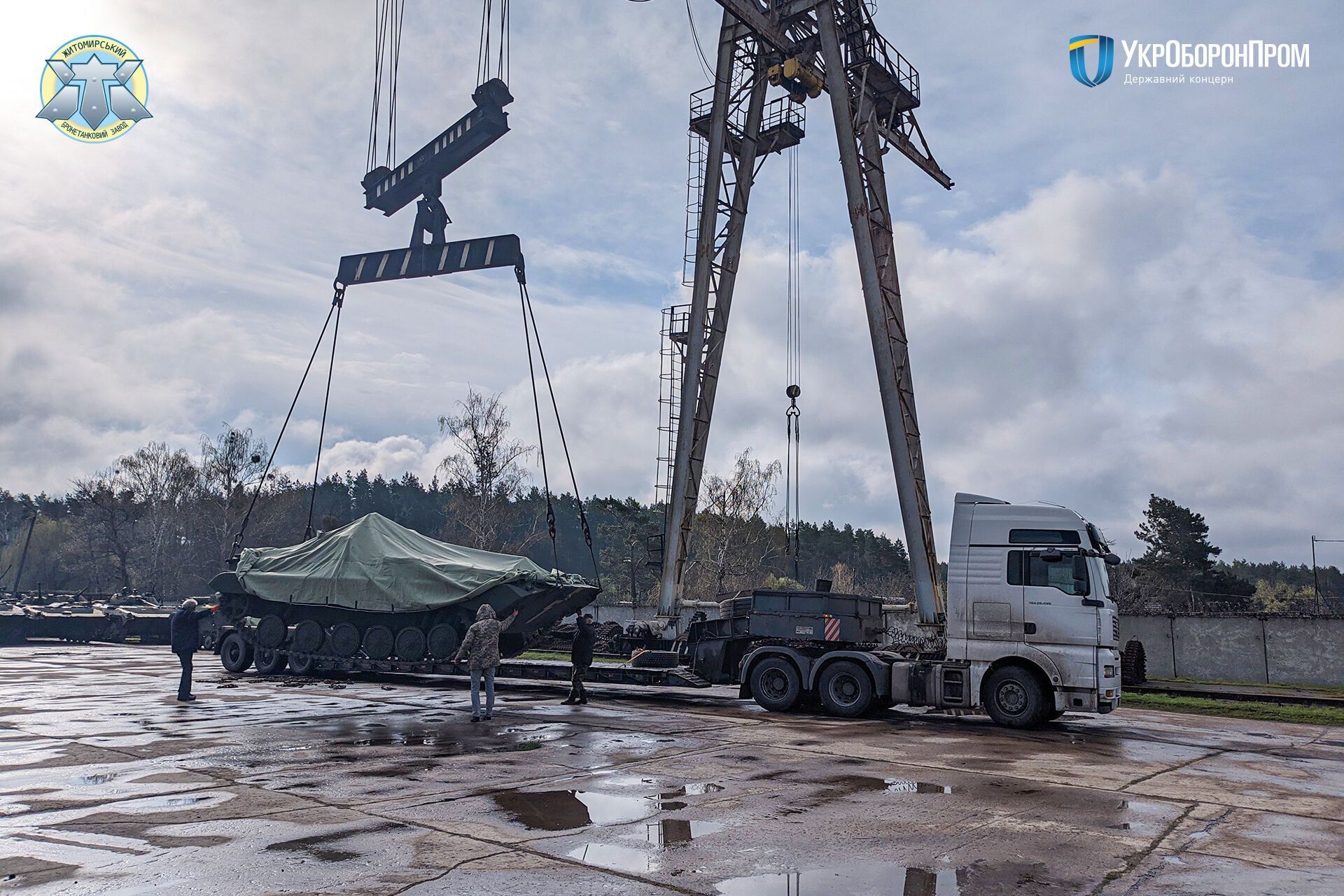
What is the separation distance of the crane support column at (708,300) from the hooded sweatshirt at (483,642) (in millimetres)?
12128

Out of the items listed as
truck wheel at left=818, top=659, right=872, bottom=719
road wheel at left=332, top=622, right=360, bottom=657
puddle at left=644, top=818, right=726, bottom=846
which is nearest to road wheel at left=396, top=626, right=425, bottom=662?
road wheel at left=332, top=622, right=360, bottom=657

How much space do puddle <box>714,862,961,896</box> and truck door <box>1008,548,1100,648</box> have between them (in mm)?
7940

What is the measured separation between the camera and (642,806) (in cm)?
706

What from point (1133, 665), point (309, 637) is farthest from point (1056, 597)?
point (309, 637)

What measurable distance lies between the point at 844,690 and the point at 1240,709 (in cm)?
810

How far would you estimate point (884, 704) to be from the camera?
1446 centimetres

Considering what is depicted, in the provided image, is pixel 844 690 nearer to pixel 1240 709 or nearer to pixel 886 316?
pixel 1240 709

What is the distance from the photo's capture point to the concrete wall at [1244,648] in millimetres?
23594

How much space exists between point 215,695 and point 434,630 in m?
3.66

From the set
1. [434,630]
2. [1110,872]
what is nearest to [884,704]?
[434,630]

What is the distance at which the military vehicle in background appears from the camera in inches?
664

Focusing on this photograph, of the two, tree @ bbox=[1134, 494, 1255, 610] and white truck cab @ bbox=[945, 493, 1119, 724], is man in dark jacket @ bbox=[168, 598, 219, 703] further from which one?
tree @ bbox=[1134, 494, 1255, 610]

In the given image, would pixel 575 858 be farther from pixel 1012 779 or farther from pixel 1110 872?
pixel 1012 779

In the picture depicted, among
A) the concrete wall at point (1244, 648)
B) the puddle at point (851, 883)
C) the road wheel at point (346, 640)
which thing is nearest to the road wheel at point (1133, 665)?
the concrete wall at point (1244, 648)
